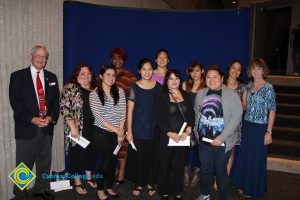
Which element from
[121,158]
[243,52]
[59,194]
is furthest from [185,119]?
[59,194]

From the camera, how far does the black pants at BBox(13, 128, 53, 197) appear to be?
3008 mm

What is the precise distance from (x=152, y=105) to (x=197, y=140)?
0.65 metres

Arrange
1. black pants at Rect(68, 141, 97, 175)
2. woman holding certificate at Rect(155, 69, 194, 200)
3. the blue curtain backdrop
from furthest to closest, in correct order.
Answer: the blue curtain backdrop < black pants at Rect(68, 141, 97, 175) < woman holding certificate at Rect(155, 69, 194, 200)

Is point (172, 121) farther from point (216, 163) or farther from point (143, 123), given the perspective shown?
point (216, 163)

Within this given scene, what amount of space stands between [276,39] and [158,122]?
9196mm

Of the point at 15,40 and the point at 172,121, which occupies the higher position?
the point at 15,40

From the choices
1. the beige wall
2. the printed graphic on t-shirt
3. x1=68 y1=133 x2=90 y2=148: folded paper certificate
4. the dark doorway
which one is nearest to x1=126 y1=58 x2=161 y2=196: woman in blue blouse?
x1=68 y1=133 x2=90 y2=148: folded paper certificate

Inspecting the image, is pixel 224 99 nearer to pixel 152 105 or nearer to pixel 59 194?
pixel 152 105

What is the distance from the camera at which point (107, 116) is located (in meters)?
3.02

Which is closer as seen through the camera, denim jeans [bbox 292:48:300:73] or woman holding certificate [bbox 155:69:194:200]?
woman holding certificate [bbox 155:69:194:200]

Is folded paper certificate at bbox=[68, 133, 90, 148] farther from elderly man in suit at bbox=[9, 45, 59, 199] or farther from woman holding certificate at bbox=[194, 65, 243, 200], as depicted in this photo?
woman holding certificate at bbox=[194, 65, 243, 200]

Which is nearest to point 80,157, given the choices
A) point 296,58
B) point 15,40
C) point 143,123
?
point 143,123

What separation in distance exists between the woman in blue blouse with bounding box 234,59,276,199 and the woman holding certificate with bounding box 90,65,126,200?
1.45 metres

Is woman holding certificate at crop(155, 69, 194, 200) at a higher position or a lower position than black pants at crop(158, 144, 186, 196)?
higher
